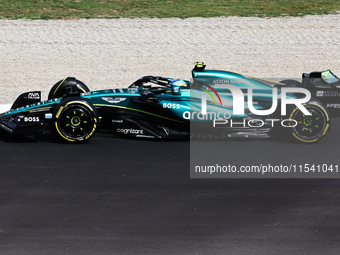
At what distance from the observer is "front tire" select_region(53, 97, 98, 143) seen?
340 inches

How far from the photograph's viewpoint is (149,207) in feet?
20.0

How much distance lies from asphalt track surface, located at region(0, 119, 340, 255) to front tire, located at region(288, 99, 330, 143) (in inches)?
21.4

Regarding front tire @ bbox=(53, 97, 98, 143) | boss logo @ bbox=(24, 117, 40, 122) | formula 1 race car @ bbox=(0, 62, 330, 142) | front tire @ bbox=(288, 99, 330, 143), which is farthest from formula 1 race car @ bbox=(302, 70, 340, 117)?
boss logo @ bbox=(24, 117, 40, 122)

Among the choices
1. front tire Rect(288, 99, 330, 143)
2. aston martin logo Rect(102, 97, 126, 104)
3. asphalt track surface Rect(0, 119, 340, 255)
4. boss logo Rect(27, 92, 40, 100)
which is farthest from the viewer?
boss logo Rect(27, 92, 40, 100)

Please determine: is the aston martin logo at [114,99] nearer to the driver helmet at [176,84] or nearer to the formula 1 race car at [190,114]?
the formula 1 race car at [190,114]

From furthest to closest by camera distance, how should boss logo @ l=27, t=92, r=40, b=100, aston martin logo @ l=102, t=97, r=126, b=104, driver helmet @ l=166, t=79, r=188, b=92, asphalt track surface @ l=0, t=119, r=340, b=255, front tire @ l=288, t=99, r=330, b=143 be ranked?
boss logo @ l=27, t=92, r=40, b=100 < driver helmet @ l=166, t=79, r=188, b=92 < aston martin logo @ l=102, t=97, r=126, b=104 < front tire @ l=288, t=99, r=330, b=143 < asphalt track surface @ l=0, t=119, r=340, b=255

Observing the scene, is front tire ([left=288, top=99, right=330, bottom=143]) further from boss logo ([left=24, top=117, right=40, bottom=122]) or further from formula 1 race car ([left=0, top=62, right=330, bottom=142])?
boss logo ([left=24, top=117, right=40, bottom=122])

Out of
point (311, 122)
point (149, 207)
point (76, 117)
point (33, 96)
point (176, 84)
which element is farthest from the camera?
point (33, 96)

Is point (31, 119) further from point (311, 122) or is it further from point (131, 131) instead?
point (311, 122)

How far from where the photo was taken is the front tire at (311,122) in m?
8.88

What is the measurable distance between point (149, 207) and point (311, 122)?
13.0 feet

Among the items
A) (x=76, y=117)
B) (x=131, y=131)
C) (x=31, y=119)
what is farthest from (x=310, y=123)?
(x=31, y=119)

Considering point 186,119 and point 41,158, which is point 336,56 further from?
point 41,158

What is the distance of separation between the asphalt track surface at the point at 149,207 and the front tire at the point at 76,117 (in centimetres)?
41
